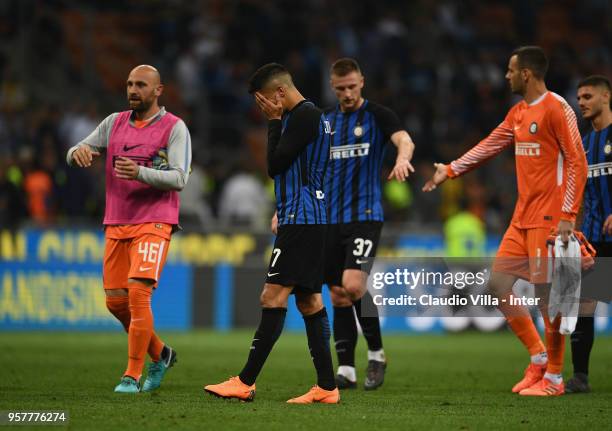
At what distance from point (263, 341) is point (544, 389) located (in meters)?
2.49

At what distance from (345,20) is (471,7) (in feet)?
9.78

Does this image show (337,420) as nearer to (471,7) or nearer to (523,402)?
(523,402)

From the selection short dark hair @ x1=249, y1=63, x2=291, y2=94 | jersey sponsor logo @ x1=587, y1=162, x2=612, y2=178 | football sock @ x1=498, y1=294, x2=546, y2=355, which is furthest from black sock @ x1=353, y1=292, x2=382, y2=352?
short dark hair @ x1=249, y1=63, x2=291, y2=94

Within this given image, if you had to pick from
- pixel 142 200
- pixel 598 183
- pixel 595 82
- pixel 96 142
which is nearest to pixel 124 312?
pixel 142 200

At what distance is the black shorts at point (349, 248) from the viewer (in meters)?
9.34

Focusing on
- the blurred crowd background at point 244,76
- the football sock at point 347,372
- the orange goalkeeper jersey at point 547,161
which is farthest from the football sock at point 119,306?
the blurred crowd background at point 244,76

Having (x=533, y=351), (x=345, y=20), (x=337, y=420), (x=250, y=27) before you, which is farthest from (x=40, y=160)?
(x=337, y=420)

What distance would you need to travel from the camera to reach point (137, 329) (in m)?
8.28

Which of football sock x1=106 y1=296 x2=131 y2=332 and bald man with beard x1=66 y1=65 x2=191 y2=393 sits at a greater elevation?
bald man with beard x1=66 y1=65 x2=191 y2=393

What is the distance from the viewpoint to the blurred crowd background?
18094 millimetres

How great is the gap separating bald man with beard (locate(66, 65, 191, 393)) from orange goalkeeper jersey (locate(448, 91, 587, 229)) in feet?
8.49

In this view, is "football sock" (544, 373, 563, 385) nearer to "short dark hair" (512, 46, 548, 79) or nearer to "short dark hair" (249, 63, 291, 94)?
"short dark hair" (512, 46, 548, 79)

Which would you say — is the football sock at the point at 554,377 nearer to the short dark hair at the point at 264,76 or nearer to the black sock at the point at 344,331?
the black sock at the point at 344,331

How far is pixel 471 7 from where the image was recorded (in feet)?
76.9
